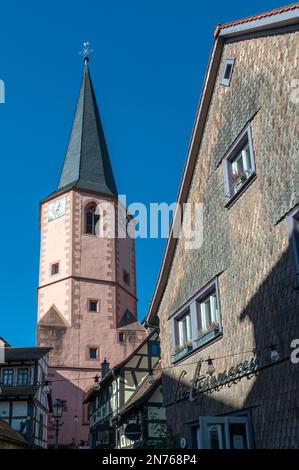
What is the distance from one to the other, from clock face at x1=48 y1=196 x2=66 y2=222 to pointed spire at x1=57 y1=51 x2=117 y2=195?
1356 millimetres

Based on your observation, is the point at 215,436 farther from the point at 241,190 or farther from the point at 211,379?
the point at 241,190

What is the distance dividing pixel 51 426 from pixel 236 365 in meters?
28.7

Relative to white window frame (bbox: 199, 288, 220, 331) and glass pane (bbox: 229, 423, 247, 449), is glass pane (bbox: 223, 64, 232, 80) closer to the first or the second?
white window frame (bbox: 199, 288, 220, 331)

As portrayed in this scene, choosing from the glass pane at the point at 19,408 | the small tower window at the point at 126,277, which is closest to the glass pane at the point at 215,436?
the glass pane at the point at 19,408

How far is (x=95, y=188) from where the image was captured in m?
46.1

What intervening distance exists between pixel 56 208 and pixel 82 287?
24.4 ft

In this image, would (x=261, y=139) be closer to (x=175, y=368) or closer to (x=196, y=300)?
(x=196, y=300)

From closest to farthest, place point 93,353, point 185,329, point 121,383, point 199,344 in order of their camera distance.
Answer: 1. point 199,344
2. point 185,329
3. point 121,383
4. point 93,353

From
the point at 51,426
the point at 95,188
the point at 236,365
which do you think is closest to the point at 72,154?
the point at 95,188

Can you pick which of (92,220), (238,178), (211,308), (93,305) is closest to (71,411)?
(93,305)

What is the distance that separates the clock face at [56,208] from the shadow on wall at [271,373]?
35.2 m

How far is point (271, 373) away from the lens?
29.6 ft

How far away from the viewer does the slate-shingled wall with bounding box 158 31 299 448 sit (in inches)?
348

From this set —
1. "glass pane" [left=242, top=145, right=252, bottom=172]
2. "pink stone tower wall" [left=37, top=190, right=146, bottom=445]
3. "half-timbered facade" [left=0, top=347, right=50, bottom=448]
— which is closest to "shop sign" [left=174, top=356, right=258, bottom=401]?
"glass pane" [left=242, top=145, right=252, bottom=172]
